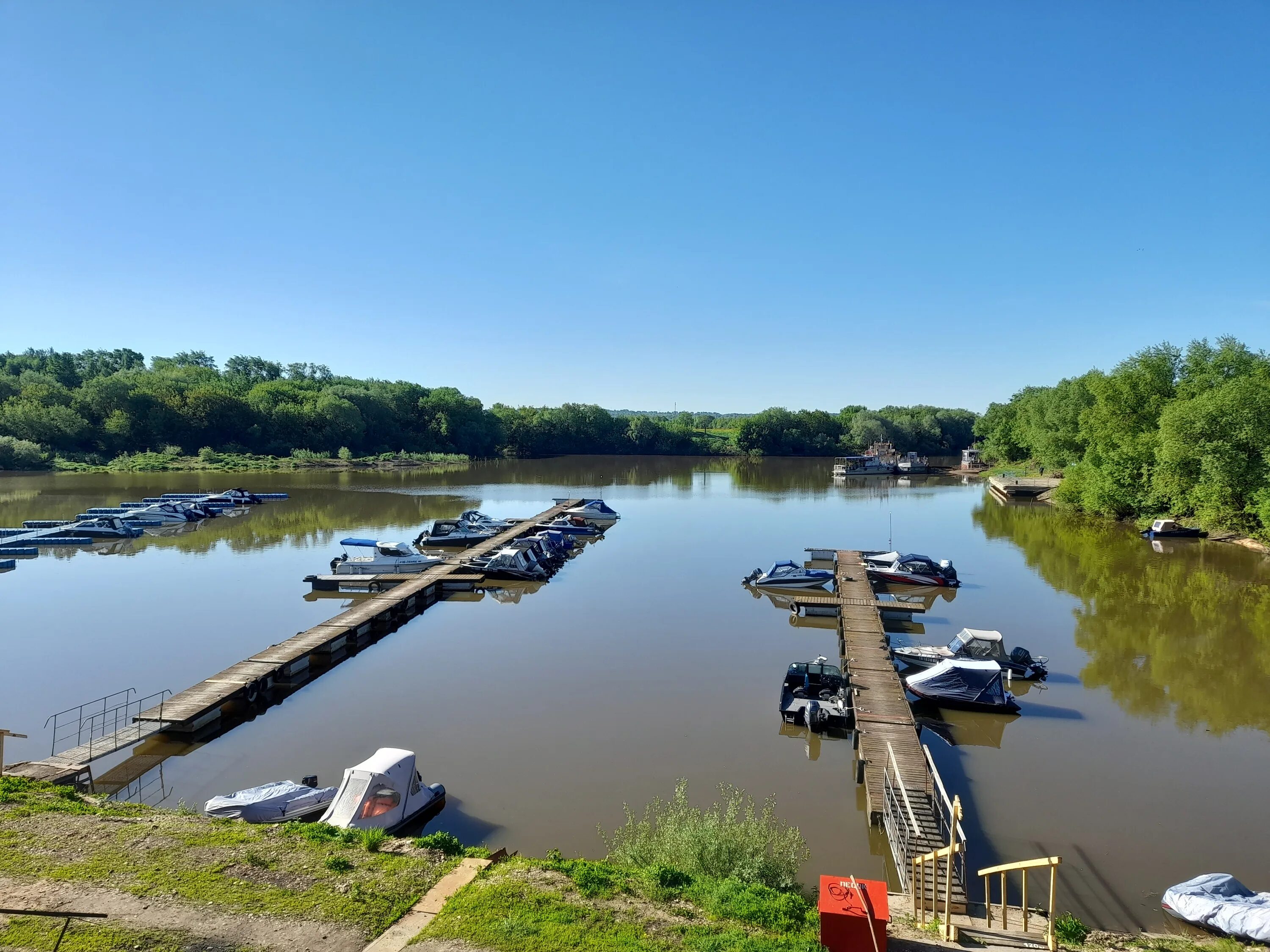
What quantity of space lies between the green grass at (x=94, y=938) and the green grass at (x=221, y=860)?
671 mm

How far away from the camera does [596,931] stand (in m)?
7.96

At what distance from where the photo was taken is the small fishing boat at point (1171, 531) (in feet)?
141

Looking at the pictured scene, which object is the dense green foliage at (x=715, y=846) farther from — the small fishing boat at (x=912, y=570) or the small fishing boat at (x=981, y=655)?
the small fishing boat at (x=912, y=570)

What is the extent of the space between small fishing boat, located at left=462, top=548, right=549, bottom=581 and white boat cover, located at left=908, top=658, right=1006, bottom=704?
18.1 m

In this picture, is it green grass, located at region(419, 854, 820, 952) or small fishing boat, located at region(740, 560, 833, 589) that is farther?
small fishing boat, located at region(740, 560, 833, 589)

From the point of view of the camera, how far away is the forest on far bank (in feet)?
278

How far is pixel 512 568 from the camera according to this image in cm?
3225

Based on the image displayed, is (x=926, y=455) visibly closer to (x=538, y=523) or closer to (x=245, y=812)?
(x=538, y=523)

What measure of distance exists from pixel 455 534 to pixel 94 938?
1339 inches

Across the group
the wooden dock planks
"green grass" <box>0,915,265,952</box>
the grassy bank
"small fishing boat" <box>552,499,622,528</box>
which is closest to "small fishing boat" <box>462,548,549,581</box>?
the wooden dock planks

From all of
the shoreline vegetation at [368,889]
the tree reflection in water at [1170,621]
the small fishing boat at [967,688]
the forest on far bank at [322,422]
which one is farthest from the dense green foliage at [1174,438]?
the forest on far bank at [322,422]

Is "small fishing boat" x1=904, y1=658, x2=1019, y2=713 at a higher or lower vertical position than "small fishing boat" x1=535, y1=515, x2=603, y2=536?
lower

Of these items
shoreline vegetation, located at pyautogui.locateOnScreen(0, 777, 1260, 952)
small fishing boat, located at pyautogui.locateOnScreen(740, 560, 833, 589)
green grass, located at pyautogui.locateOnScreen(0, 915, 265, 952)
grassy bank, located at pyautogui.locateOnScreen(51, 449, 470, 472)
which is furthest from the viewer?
grassy bank, located at pyautogui.locateOnScreen(51, 449, 470, 472)

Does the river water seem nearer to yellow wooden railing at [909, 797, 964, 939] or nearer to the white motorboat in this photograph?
yellow wooden railing at [909, 797, 964, 939]
